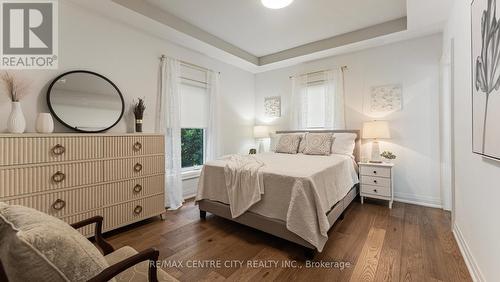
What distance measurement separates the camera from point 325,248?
2045 mm

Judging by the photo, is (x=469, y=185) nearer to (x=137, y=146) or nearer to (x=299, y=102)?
(x=299, y=102)

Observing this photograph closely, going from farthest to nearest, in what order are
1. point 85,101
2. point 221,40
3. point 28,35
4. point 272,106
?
point 272,106 < point 221,40 < point 85,101 < point 28,35

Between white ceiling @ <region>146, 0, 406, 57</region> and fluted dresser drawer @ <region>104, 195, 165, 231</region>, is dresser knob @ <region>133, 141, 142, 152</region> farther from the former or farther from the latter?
white ceiling @ <region>146, 0, 406, 57</region>

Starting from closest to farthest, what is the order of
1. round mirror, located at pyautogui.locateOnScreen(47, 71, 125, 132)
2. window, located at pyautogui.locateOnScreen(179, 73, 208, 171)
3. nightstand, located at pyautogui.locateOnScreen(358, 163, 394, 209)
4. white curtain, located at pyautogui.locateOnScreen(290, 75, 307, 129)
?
round mirror, located at pyautogui.locateOnScreen(47, 71, 125, 132), nightstand, located at pyautogui.locateOnScreen(358, 163, 394, 209), window, located at pyautogui.locateOnScreen(179, 73, 208, 171), white curtain, located at pyautogui.locateOnScreen(290, 75, 307, 129)

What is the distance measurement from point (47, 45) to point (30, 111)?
751 millimetres

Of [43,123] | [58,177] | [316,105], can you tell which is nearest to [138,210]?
[58,177]

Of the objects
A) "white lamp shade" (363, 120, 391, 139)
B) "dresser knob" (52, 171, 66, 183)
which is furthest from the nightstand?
"dresser knob" (52, 171, 66, 183)

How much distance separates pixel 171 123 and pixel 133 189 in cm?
117

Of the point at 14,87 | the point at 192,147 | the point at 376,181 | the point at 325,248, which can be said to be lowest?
the point at 325,248

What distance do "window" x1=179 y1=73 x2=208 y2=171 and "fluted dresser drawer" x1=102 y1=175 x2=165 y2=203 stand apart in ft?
3.20

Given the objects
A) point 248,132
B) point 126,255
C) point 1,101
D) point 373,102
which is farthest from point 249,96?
point 126,255

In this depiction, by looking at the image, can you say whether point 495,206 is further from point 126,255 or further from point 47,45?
point 47,45

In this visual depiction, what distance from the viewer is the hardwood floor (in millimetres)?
1683

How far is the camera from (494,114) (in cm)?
121
